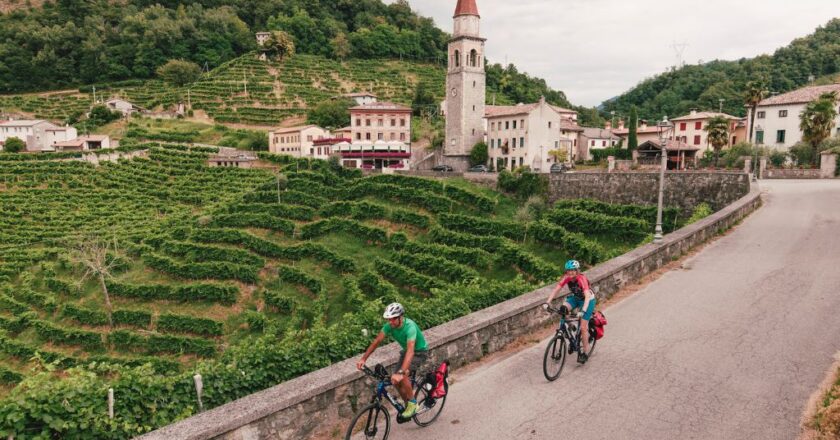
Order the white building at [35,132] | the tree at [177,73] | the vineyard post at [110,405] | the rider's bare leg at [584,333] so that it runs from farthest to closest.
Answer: the tree at [177,73] → the white building at [35,132] → the rider's bare leg at [584,333] → the vineyard post at [110,405]

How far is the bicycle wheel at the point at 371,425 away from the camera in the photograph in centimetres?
566

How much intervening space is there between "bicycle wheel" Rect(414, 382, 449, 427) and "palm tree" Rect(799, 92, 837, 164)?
47.8 meters

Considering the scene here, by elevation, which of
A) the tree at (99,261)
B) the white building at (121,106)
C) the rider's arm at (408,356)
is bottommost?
the tree at (99,261)

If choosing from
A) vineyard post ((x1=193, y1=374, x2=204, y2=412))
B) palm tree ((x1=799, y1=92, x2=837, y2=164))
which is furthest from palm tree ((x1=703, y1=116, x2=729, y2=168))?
vineyard post ((x1=193, y1=374, x2=204, y2=412))

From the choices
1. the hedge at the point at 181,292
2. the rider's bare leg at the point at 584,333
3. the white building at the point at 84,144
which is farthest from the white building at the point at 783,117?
the white building at the point at 84,144

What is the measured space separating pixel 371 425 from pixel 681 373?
4800 millimetres

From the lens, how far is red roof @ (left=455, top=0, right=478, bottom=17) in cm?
5512

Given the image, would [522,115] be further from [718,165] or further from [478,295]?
[478,295]

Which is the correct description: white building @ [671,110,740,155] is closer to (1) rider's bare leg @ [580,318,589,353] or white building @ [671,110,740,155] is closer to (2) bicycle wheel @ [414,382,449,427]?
(1) rider's bare leg @ [580,318,589,353]

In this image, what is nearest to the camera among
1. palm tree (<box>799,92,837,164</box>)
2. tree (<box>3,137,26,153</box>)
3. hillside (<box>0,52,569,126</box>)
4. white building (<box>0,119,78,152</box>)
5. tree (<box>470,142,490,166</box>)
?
palm tree (<box>799,92,837,164</box>)

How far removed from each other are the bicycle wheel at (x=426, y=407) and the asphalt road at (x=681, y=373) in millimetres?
99

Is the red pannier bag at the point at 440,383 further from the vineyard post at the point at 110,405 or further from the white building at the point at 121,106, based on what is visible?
the white building at the point at 121,106

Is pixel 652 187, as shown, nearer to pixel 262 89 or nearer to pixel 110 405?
pixel 110 405

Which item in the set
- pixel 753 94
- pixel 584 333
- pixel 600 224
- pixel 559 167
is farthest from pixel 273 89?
pixel 584 333
